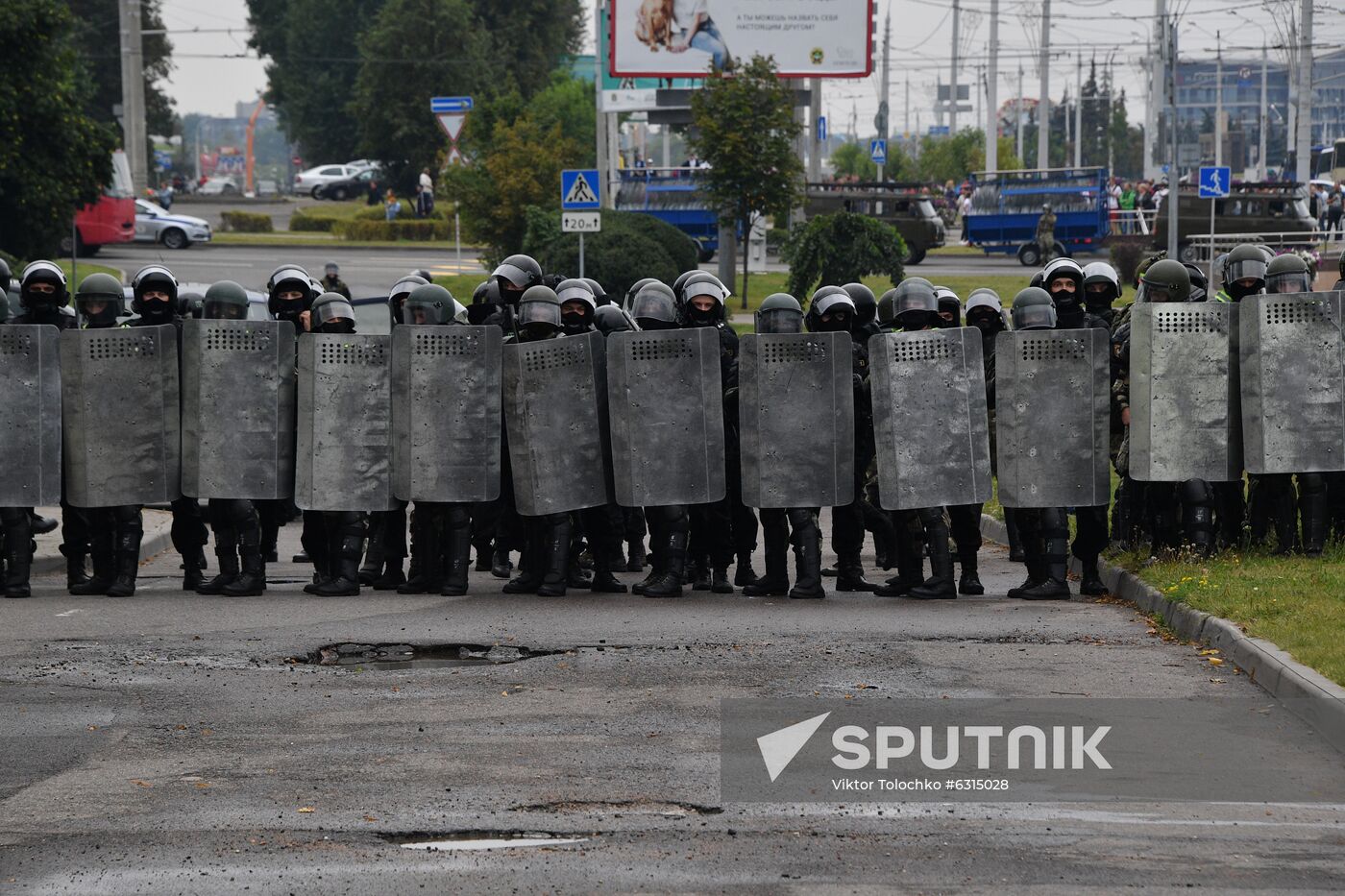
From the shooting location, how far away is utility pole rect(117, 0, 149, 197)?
45.4m

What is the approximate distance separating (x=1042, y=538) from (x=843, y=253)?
16499mm

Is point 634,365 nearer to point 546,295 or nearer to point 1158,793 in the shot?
point 546,295

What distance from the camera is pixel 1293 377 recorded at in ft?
36.1

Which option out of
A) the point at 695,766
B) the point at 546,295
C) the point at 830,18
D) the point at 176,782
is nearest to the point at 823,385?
the point at 546,295

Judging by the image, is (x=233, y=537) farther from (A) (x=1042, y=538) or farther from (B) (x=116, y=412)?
(A) (x=1042, y=538)

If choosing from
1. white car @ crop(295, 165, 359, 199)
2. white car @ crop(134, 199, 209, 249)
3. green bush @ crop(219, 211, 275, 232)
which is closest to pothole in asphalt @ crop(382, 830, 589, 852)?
white car @ crop(134, 199, 209, 249)

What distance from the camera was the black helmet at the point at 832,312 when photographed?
37.4ft

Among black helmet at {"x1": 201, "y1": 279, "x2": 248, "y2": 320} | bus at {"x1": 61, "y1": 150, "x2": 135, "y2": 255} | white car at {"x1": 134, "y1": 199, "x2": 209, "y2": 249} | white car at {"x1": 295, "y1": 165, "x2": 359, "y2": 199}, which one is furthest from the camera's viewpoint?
white car at {"x1": 295, "y1": 165, "x2": 359, "y2": 199}

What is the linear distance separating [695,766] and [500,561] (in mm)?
6173

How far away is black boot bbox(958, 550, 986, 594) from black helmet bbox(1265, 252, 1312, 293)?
2439mm

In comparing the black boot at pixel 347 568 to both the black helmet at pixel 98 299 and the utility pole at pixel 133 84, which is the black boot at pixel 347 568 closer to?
the black helmet at pixel 98 299

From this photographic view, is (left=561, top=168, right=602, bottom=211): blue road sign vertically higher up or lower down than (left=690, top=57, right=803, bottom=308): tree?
lower down

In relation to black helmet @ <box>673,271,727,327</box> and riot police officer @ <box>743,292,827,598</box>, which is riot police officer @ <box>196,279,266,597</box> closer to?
black helmet @ <box>673,271,727,327</box>

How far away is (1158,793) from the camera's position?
6.50m
